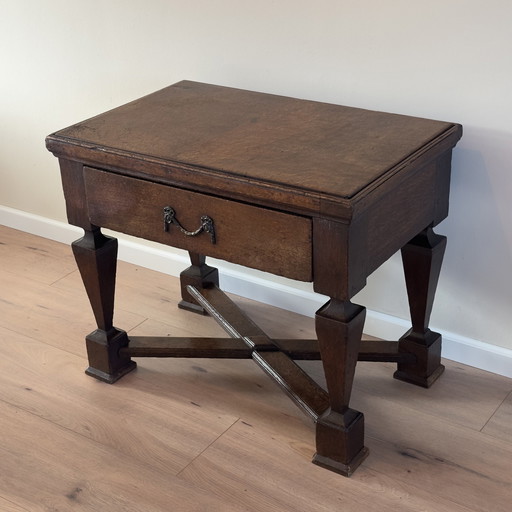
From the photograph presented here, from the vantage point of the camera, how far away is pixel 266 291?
2406 mm

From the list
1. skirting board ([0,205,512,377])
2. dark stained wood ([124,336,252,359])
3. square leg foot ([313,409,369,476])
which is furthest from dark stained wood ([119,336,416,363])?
square leg foot ([313,409,369,476])

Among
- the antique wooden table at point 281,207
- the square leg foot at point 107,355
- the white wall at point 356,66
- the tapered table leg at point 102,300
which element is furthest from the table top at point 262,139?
the square leg foot at point 107,355

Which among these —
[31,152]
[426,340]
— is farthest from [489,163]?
A: [31,152]

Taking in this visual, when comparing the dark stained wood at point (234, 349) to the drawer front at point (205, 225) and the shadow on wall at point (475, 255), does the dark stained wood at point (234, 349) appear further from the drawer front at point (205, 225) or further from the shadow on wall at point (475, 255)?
the drawer front at point (205, 225)

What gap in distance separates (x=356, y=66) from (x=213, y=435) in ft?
2.76

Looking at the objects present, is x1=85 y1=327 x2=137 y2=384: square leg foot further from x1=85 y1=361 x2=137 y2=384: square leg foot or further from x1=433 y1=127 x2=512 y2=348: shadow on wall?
x1=433 y1=127 x2=512 y2=348: shadow on wall

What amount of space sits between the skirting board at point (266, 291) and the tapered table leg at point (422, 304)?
0.26 feet

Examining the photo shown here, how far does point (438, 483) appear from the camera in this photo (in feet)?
5.80

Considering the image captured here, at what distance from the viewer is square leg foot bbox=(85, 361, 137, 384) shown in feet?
6.91

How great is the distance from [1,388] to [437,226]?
3.40 ft

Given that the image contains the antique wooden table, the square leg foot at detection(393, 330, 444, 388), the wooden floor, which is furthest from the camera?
the square leg foot at detection(393, 330, 444, 388)

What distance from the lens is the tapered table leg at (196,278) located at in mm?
2352

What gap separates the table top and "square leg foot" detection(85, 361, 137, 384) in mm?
534

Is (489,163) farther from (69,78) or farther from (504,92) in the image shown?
(69,78)
